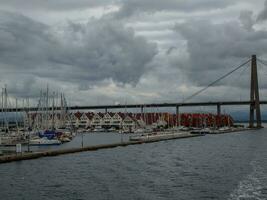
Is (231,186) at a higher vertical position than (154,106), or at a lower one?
lower

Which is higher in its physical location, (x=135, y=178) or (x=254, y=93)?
(x=254, y=93)

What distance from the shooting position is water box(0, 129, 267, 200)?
92.4 feet

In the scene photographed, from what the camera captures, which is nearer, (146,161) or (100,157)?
(146,161)

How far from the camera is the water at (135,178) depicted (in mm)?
28156

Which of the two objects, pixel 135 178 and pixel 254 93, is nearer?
pixel 135 178

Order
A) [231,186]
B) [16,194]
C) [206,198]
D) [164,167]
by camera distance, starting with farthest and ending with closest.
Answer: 1. [164,167]
2. [231,186]
3. [16,194]
4. [206,198]

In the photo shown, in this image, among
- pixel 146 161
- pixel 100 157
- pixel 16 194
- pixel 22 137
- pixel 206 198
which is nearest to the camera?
pixel 206 198

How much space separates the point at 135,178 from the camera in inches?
1355

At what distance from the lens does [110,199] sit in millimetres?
26719

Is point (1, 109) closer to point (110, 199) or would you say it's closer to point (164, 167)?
point (164, 167)

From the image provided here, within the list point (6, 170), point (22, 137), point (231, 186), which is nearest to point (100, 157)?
point (6, 170)

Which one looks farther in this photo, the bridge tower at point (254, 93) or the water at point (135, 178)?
the bridge tower at point (254, 93)

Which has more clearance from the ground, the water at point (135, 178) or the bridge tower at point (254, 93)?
the bridge tower at point (254, 93)

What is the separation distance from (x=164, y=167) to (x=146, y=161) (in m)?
5.11
